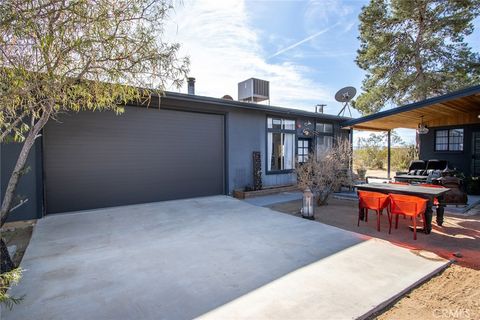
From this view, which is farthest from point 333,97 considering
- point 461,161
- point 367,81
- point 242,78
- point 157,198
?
point 157,198

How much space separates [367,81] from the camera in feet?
45.1

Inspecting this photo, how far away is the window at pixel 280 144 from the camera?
9.54 m

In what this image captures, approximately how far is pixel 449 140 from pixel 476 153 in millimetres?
1088

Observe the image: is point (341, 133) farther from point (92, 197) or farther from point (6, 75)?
point (6, 75)

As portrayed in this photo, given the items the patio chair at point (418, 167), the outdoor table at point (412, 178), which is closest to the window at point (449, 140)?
the patio chair at point (418, 167)

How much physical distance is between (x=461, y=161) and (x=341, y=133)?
4580 millimetres

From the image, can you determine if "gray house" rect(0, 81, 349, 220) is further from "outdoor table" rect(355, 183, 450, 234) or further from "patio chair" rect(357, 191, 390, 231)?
"patio chair" rect(357, 191, 390, 231)

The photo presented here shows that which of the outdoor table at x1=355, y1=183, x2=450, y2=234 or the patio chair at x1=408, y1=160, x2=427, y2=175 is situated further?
the patio chair at x1=408, y1=160, x2=427, y2=175

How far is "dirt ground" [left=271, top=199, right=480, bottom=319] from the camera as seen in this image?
2479 millimetres

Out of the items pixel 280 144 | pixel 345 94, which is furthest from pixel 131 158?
pixel 345 94

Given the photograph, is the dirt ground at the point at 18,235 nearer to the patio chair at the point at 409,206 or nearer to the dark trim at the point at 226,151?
the dark trim at the point at 226,151

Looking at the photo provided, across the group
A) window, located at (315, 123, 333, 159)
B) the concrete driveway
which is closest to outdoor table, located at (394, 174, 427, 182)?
window, located at (315, 123, 333, 159)

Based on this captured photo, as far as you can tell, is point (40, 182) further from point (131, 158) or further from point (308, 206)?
point (308, 206)

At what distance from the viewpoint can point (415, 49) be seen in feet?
39.5
